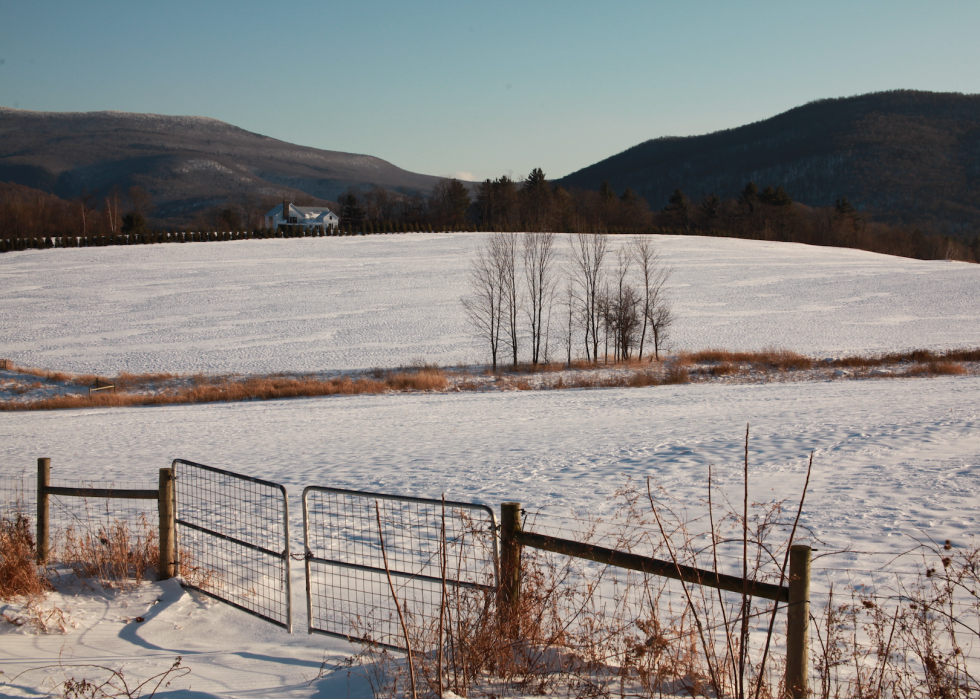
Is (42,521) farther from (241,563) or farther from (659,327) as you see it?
(659,327)

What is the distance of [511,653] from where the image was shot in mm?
4098

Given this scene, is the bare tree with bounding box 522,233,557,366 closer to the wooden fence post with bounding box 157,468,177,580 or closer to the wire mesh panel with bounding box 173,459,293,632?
the wire mesh panel with bounding box 173,459,293,632

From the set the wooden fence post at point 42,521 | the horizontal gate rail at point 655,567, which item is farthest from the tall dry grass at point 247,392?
the horizontal gate rail at point 655,567

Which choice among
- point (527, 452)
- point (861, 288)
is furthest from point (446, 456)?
point (861, 288)

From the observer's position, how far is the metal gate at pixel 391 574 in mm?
4484

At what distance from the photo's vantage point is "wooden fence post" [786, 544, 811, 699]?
3295mm

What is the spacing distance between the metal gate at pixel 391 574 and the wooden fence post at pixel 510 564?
9 cm

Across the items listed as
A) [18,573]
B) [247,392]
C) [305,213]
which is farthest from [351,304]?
[305,213]

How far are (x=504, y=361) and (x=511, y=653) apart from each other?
32.1 m

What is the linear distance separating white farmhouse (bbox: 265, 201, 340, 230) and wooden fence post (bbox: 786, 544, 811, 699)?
359ft

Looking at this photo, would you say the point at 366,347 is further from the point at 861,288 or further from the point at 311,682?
the point at 861,288

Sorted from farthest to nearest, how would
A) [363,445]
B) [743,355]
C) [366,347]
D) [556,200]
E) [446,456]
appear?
[556,200], [366,347], [743,355], [363,445], [446,456]

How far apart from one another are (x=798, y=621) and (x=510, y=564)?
166cm

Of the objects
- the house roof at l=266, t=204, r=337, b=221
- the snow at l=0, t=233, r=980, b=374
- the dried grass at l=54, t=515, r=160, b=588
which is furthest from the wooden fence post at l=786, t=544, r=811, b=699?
the house roof at l=266, t=204, r=337, b=221
